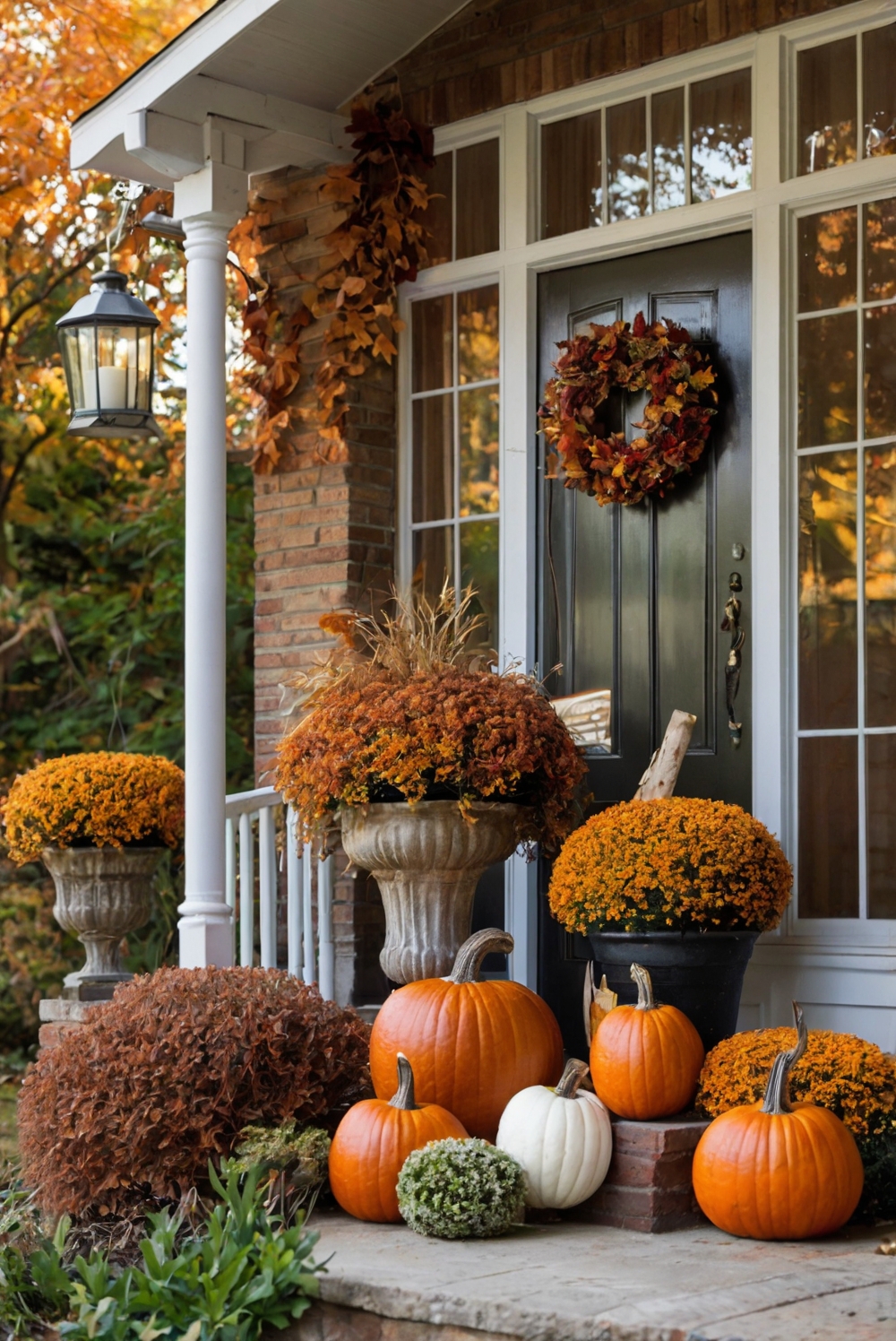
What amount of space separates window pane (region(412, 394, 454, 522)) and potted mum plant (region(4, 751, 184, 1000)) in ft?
4.06

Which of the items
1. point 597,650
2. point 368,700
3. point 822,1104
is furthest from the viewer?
point 597,650

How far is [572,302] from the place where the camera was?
4.98m

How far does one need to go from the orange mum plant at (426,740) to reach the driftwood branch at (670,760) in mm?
189

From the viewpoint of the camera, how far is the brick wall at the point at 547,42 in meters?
4.57

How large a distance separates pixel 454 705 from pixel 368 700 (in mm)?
251

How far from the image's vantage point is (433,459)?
5.31 metres

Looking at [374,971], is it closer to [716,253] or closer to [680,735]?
[680,735]

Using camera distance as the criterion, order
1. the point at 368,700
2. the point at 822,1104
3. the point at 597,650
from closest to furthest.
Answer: the point at 822,1104
the point at 368,700
the point at 597,650

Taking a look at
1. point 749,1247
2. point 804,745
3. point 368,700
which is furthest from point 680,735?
point 749,1247

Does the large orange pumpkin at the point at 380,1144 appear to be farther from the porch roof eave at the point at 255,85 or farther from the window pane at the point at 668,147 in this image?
the porch roof eave at the point at 255,85

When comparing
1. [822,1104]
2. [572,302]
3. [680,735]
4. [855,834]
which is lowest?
[822,1104]

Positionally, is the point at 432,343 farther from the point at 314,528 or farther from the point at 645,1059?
the point at 645,1059

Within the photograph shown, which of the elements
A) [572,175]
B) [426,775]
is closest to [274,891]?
[426,775]

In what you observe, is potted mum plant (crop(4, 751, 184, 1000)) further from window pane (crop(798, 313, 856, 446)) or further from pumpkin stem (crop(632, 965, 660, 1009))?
window pane (crop(798, 313, 856, 446))
